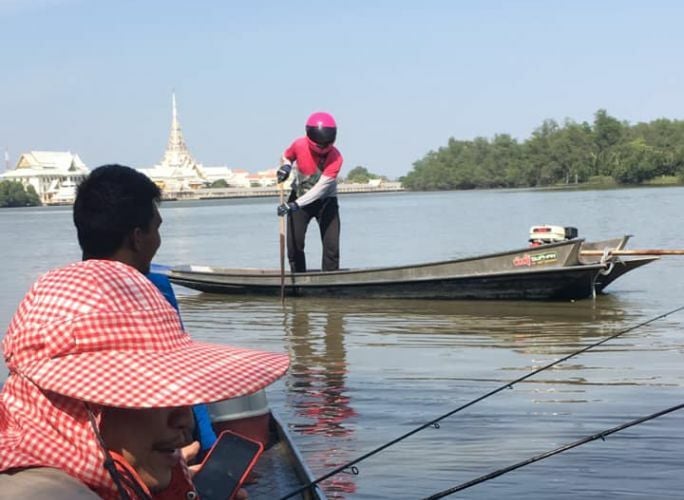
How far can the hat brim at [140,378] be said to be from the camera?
58.0 inches

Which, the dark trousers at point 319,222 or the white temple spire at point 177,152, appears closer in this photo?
the dark trousers at point 319,222

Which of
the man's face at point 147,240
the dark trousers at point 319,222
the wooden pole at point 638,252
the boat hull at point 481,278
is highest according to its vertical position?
the man's face at point 147,240

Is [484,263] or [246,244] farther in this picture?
[246,244]

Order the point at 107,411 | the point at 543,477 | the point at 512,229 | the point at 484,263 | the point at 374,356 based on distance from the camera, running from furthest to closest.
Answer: the point at 512,229 → the point at 484,263 → the point at 374,356 → the point at 543,477 → the point at 107,411

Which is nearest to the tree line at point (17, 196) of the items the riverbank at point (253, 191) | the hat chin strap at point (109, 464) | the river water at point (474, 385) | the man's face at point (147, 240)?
the riverbank at point (253, 191)

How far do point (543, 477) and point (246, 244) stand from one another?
27880 millimetres

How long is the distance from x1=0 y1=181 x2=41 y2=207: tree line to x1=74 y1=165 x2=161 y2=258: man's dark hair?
152 metres

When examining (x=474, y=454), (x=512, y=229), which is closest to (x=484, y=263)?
(x=474, y=454)

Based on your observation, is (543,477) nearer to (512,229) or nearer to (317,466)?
(317,466)

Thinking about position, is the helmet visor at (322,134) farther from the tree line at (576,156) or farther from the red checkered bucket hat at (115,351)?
the tree line at (576,156)

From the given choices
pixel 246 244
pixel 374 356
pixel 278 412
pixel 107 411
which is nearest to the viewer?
pixel 107 411

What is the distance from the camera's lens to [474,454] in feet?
17.7

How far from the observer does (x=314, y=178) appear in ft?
38.5

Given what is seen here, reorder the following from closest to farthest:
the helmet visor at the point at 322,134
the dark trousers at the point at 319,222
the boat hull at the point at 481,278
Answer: the helmet visor at the point at 322,134
the boat hull at the point at 481,278
the dark trousers at the point at 319,222
